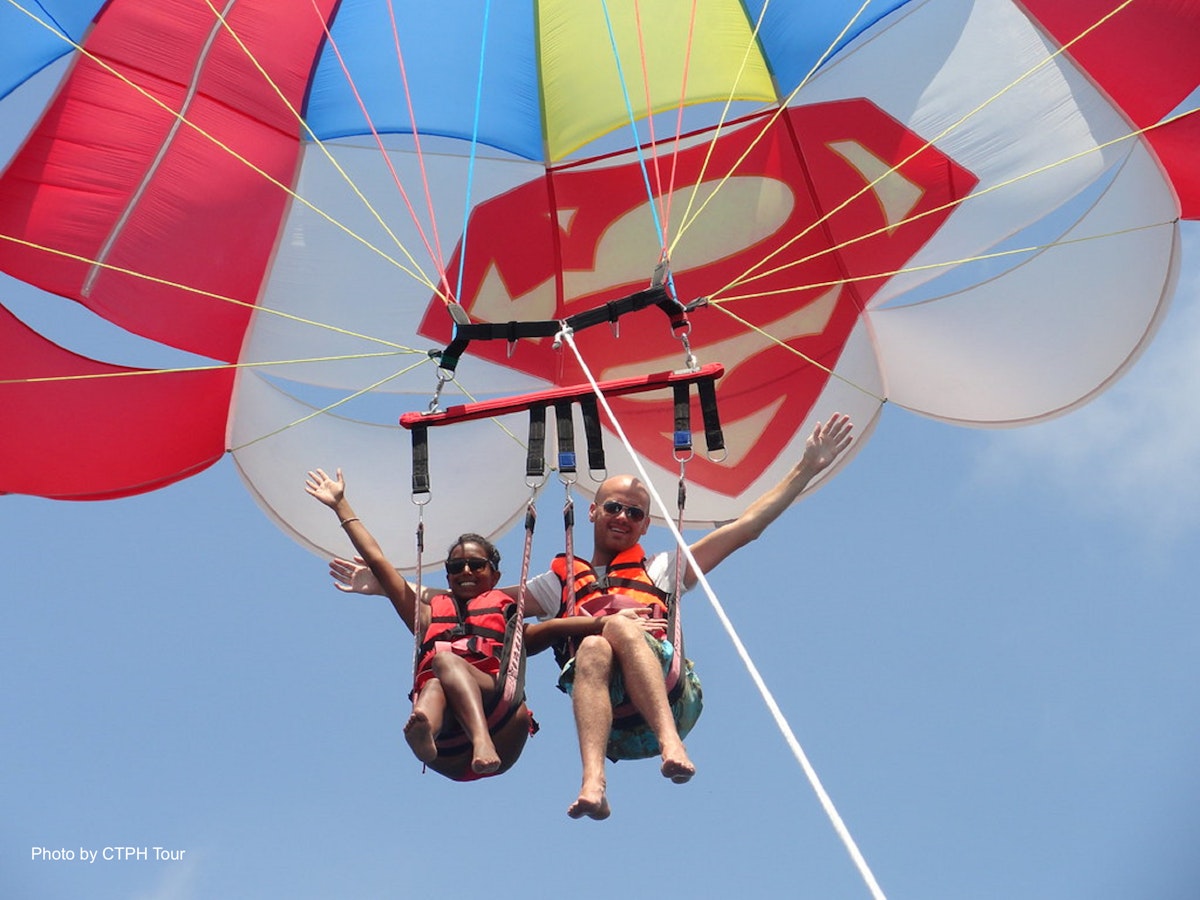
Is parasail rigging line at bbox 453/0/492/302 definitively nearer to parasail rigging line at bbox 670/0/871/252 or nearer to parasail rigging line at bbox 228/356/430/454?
parasail rigging line at bbox 228/356/430/454

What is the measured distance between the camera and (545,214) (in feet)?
22.4

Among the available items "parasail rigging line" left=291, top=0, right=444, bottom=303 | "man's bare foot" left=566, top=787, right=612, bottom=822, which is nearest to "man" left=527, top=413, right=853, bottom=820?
"man's bare foot" left=566, top=787, right=612, bottom=822

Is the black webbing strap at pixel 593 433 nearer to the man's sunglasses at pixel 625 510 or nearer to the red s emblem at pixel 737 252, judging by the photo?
the man's sunglasses at pixel 625 510

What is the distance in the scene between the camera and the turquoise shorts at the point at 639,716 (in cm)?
514

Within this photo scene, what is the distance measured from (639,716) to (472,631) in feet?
2.04

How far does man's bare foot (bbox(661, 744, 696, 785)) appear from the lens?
477 cm

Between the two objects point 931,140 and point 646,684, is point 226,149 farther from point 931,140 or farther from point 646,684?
point 646,684

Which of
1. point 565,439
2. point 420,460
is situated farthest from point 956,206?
point 420,460

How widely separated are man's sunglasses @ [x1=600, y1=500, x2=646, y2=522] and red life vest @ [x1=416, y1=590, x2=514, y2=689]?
41cm

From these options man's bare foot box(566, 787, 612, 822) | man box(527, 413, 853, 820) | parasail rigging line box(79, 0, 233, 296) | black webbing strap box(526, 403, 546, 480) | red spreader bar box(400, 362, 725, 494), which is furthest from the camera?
parasail rigging line box(79, 0, 233, 296)

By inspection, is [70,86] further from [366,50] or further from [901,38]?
[901,38]

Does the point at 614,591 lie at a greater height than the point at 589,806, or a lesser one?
greater

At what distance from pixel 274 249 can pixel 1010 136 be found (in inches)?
99.9

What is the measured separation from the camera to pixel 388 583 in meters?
5.66
